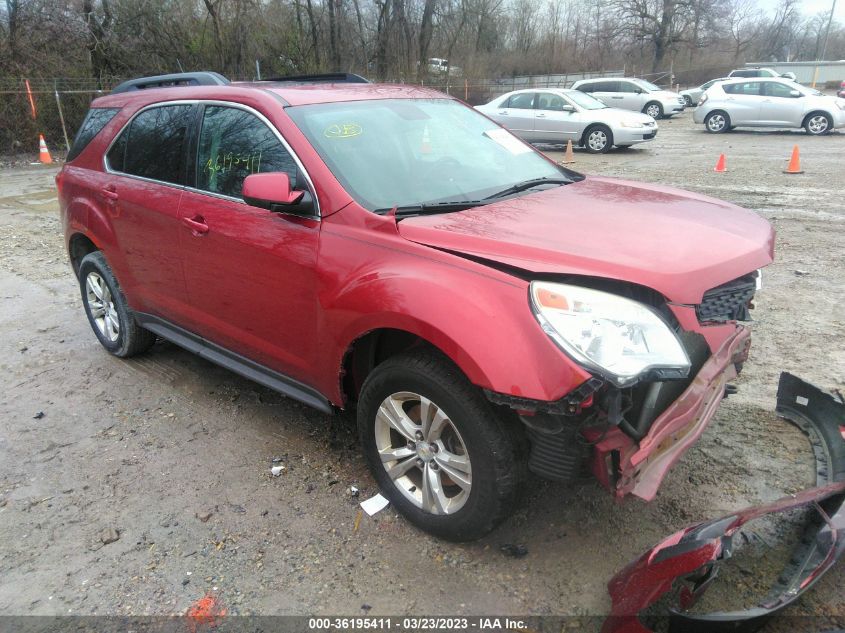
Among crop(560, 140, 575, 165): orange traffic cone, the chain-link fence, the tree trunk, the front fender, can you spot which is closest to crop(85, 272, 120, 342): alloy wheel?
the front fender

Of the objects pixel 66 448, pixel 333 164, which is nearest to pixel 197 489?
pixel 66 448

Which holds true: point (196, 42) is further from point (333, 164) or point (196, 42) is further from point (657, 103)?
point (333, 164)

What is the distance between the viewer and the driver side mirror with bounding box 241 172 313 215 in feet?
9.40

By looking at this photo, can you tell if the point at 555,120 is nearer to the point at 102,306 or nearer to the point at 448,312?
the point at 102,306

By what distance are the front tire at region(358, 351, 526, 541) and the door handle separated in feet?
4.52

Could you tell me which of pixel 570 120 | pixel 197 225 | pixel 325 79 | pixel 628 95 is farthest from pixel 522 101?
pixel 197 225

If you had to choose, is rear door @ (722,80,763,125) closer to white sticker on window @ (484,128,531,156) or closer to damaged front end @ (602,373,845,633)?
white sticker on window @ (484,128,531,156)

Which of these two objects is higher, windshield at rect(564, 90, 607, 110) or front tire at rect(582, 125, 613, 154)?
windshield at rect(564, 90, 607, 110)

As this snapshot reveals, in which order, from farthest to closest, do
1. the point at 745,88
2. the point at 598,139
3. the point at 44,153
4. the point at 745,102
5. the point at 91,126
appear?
the point at 745,88 → the point at 745,102 → the point at 44,153 → the point at 598,139 → the point at 91,126

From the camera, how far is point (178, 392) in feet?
13.9

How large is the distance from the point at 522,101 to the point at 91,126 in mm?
13663

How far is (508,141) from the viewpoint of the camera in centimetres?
388

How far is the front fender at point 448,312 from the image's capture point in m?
2.20

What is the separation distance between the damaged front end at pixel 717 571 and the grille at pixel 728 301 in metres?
0.72
